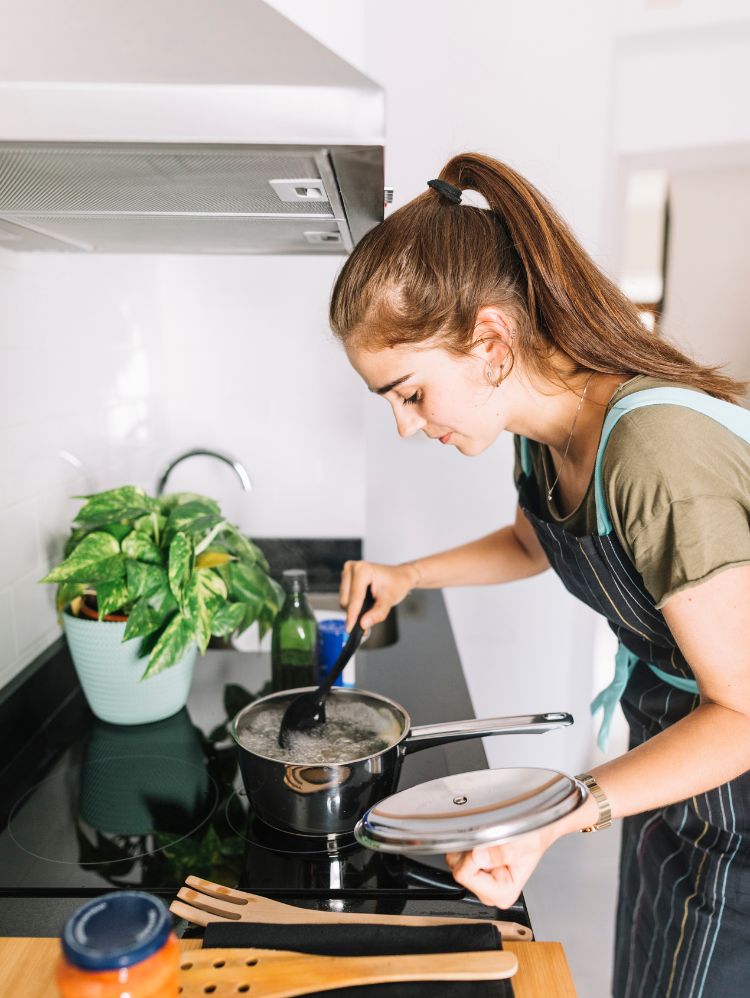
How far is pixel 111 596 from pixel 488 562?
64 cm

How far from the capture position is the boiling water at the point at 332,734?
907 mm

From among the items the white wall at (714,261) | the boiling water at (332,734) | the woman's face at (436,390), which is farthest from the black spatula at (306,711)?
the white wall at (714,261)

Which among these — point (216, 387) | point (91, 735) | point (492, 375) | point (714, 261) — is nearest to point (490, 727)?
point (492, 375)

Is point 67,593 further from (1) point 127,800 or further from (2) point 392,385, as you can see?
(2) point 392,385

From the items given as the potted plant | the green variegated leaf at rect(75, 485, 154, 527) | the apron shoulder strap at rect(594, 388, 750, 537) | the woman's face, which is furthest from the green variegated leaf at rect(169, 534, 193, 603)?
the apron shoulder strap at rect(594, 388, 750, 537)

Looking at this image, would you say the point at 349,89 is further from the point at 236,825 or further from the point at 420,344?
the point at 236,825

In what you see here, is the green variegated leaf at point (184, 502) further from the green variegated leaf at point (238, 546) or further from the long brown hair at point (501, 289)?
the long brown hair at point (501, 289)

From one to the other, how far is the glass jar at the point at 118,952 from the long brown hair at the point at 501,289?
0.64 meters

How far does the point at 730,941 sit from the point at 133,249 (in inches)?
54.2

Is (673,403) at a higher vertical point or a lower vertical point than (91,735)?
higher

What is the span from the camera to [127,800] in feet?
3.32

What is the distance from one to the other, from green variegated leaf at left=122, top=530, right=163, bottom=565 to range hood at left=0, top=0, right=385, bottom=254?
Answer: 515 millimetres

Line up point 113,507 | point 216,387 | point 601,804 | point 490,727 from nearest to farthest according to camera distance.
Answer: point 601,804 < point 490,727 < point 113,507 < point 216,387

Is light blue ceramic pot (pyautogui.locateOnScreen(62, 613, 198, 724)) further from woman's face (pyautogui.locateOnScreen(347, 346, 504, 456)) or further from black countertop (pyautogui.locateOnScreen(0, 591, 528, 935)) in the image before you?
woman's face (pyautogui.locateOnScreen(347, 346, 504, 456))
